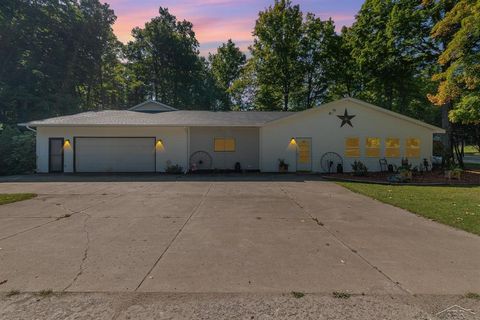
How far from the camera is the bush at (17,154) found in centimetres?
1808

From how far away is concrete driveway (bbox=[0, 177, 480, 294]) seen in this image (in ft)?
12.2

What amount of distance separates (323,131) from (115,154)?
39.4ft

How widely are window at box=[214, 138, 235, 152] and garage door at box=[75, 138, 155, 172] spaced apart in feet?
12.7

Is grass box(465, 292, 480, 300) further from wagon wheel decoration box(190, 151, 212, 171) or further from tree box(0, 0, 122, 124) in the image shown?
tree box(0, 0, 122, 124)

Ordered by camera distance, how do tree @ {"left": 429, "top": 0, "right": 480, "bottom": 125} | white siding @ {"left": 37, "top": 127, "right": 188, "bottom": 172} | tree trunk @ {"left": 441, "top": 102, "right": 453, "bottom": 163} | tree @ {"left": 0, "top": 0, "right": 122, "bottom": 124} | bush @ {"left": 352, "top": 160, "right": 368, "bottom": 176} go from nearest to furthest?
1. tree @ {"left": 429, "top": 0, "right": 480, "bottom": 125}
2. bush @ {"left": 352, "top": 160, "right": 368, "bottom": 176}
3. white siding @ {"left": 37, "top": 127, "right": 188, "bottom": 172}
4. tree trunk @ {"left": 441, "top": 102, "right": 453, "bottom": 163}
5. tree @ {"left": 0, "top": 0, "right": 122, "bottom": 124}

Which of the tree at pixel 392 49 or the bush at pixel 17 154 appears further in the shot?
the tree at pixel 392 49

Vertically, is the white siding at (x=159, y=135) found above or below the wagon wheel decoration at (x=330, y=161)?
above

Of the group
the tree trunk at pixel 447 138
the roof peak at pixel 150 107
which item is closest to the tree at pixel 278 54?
the roof peak at pixel 150 107

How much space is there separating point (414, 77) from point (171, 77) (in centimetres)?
2670

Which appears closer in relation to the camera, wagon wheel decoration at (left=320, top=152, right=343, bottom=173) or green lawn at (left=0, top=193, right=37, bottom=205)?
green lawn at (left=0, top=193, right=37, bottom=205)

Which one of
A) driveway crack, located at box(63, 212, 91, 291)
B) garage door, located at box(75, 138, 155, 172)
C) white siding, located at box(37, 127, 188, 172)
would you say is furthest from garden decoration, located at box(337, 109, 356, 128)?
driveway crack, located at box(63, 212, 91, 291)

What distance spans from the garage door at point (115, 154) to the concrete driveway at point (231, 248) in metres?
9.35

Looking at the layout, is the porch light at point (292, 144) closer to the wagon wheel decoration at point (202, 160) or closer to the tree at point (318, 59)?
the wagon wheel decoration at point (202, 160)

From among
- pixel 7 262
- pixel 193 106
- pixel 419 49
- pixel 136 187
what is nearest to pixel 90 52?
pixel 193 106
